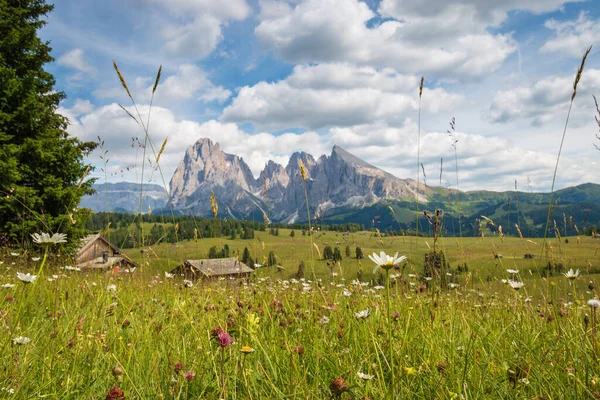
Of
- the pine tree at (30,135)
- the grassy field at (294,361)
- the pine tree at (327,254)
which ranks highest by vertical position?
the pine tree at (30,135)

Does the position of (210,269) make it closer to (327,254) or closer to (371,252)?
(371,252)

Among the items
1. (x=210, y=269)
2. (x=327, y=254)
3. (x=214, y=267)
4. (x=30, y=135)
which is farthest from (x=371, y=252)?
(x=30, y=135)

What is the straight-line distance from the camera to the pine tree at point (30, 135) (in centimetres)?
2093

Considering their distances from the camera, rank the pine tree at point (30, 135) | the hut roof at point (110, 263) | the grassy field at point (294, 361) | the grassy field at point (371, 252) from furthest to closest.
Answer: the pine tree at point (30, 135), the hut roof at point (110, 263), the grassy field at point (371, 252), the grassy field at point (294, 361)

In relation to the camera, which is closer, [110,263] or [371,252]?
[110,263]

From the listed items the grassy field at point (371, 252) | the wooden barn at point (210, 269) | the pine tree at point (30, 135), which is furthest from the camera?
the pine tree at point (30, 135)

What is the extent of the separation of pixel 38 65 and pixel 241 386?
3024cm

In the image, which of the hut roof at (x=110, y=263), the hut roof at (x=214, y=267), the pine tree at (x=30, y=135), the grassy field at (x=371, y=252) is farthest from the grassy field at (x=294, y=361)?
the pine tree at (x=30, y=135)

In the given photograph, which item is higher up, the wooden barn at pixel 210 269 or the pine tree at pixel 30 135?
the pine tree at pixel 30 135

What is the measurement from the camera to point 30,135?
2338 cm

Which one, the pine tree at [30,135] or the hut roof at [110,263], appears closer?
the hut roof at [110,263]

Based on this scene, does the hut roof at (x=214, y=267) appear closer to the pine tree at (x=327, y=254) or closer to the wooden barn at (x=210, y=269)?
the wooden barn at (x=210, y=269)

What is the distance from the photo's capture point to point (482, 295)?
5.76 meters

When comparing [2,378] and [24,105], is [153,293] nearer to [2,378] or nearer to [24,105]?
[2,378]
